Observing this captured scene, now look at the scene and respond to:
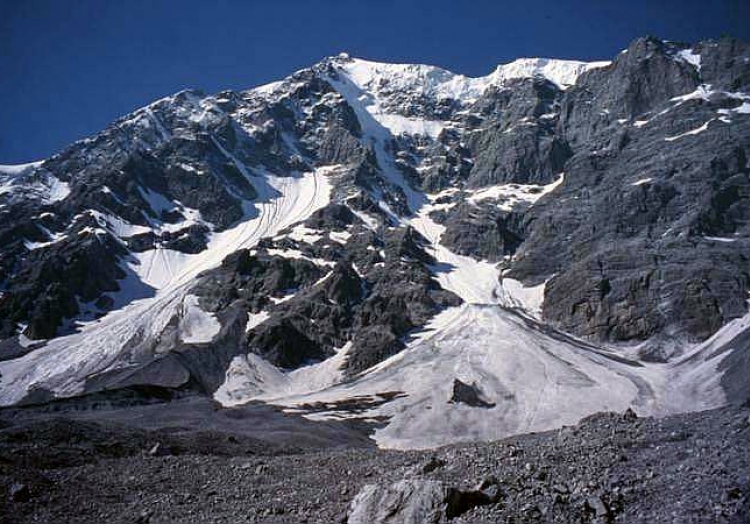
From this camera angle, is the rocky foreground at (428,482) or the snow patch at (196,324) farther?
the snow patch at (196,324)

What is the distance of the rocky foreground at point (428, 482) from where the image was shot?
20000mm

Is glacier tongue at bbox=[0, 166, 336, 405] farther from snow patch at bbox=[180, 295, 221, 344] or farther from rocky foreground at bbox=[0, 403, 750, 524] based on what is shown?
rocky foreground at bbox=[0, 403, 750, 524]

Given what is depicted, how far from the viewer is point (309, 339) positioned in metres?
168

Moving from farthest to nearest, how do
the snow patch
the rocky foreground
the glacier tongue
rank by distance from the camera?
1. the snow patch
2. the glacier tongue
3. the rocky foreground

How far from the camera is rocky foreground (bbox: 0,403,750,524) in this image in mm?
20000

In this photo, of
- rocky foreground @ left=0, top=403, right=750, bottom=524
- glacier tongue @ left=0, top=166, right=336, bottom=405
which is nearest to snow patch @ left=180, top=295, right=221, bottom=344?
glacier tongue @ left=0, top=166, right=336, bottom=405

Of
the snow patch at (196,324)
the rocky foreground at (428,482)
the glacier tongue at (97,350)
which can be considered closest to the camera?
the rocky foreground at (428,482)

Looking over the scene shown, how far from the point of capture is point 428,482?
2208 cm

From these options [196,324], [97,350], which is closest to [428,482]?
[97,350]

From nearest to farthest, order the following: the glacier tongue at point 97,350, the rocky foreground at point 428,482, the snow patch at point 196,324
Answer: the rocky foreground at point 428,482
the glacier tongue at point 97,350
the snow patch at point 196,324

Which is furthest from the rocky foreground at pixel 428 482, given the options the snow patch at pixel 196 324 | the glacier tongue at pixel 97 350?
the snow patch at pixel 196 324

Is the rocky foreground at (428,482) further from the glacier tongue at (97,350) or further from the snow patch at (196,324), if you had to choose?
the snow patch at (196,324)

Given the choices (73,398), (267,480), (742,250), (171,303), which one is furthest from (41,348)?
(742,250)

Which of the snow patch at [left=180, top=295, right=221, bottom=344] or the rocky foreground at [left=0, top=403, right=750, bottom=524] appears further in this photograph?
the snow patch at [left=180, top=295, right=221, bottom=344]
